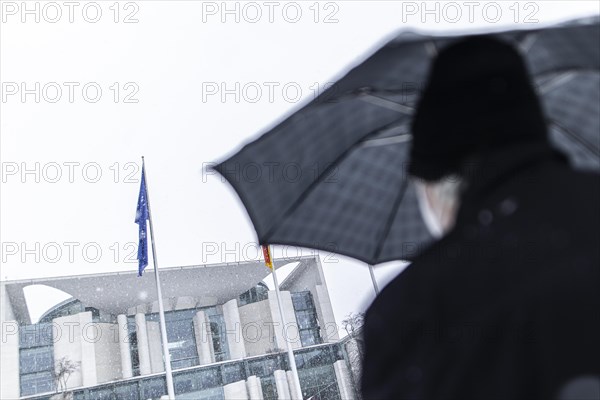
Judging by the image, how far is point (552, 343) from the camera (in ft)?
2.98

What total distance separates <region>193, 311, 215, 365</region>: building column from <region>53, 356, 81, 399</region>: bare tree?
9.59 meters

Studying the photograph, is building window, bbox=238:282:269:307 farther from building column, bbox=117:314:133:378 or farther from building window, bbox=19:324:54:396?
building window, bbox=19:324:54:396

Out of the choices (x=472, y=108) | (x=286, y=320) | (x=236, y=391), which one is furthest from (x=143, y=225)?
(x=286, y=320)

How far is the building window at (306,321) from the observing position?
158 ft

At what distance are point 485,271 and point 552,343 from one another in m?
0.15

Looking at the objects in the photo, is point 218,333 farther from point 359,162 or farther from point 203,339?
point 359,162

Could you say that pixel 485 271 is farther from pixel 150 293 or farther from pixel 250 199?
pixel 150 293

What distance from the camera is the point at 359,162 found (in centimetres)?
293

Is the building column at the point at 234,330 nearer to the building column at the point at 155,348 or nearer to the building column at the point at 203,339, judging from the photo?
the building column at the point at 203,339

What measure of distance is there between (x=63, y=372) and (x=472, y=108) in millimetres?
44343

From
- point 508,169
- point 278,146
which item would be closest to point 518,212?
point 508,169

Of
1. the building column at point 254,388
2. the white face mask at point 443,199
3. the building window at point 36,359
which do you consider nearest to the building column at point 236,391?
the building column at point 254,388

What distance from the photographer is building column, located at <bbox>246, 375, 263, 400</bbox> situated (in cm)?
4347

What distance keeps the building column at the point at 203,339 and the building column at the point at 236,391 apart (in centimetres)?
276
